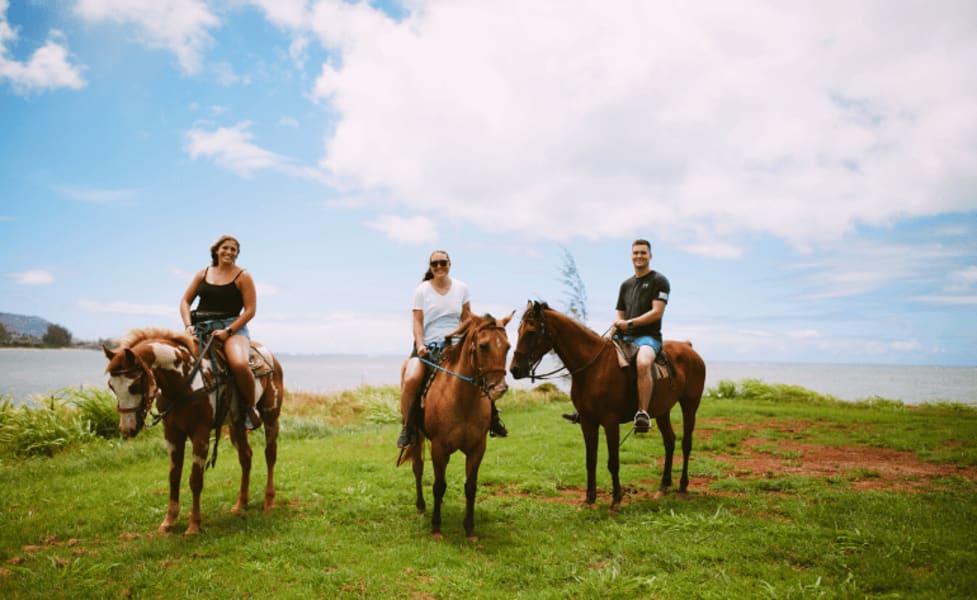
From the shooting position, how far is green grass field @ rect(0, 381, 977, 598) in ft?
13.9

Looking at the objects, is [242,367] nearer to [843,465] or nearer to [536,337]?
[536,337]

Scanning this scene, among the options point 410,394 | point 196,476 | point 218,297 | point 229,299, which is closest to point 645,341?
point 410,394

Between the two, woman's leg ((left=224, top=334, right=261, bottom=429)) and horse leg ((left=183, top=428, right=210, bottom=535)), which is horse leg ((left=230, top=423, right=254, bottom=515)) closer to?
woman's leg ((left=224, top=334, right=261, bottom=429))

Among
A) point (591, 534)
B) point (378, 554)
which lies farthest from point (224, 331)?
point (591, 534)

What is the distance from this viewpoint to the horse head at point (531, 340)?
586 cm

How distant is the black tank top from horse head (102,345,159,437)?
3.92 ft

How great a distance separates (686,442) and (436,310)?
4422 mm

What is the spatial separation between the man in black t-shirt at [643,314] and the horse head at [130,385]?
5436 millimetres

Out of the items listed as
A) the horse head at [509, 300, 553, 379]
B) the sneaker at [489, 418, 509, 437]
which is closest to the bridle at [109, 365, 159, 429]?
the sneaker at [489, 418, 509, 437]

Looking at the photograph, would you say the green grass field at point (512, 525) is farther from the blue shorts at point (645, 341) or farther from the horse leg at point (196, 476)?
the blue shorts at point (645, 341)

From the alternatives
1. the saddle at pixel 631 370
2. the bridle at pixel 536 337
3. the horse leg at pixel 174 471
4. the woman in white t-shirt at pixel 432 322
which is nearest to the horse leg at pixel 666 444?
the saddle at pixel 631 370

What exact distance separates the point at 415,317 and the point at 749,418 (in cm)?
1191

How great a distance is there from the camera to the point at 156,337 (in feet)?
18.2

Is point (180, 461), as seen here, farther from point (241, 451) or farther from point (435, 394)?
point (435, 394)
